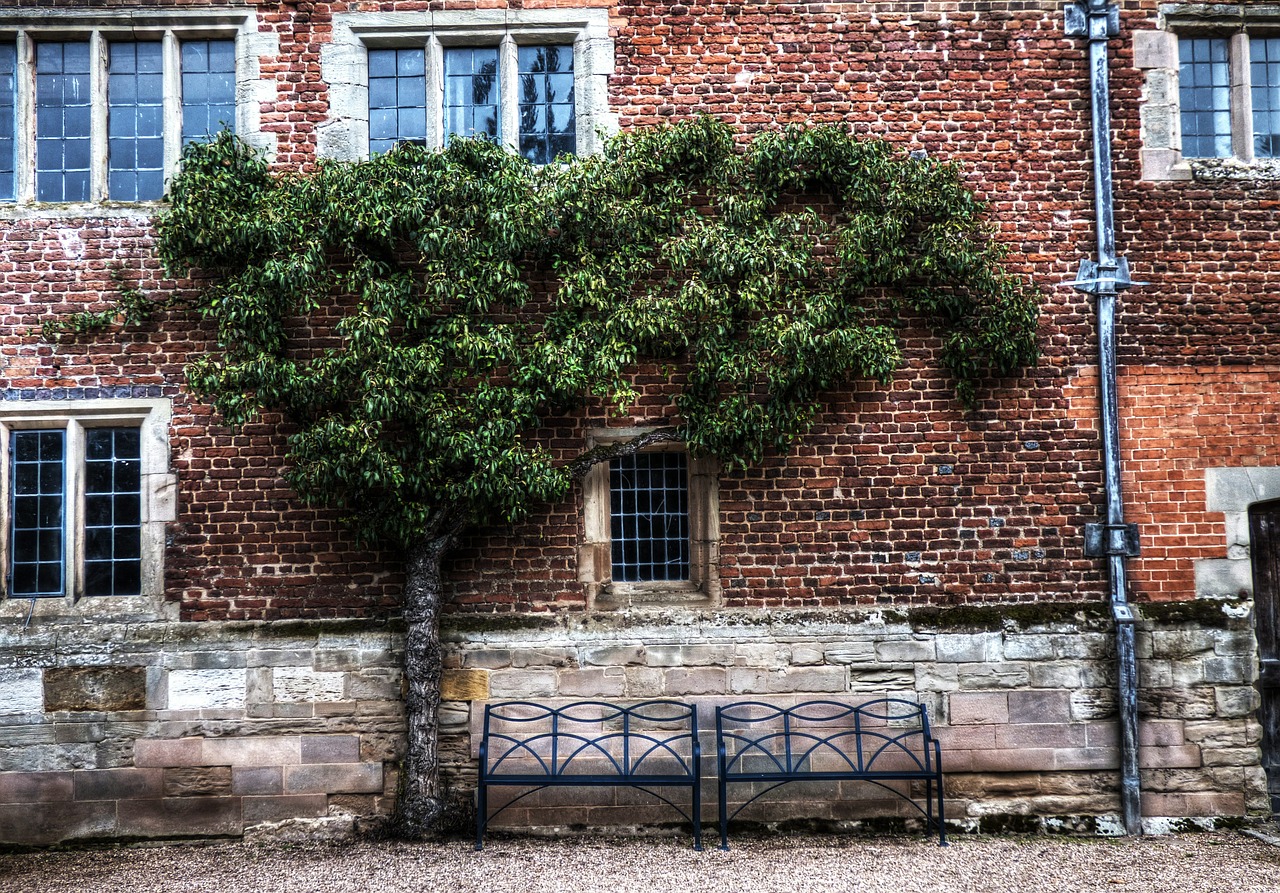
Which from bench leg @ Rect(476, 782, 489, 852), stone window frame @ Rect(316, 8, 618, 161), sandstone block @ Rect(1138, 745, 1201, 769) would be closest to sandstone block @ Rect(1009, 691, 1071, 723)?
sandstone block @ Rect(1138, 745, 1201, 769)

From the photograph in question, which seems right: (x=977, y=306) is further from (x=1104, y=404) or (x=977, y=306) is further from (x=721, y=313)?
(x=721, y=313)

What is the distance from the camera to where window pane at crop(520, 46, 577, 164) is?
264 inches

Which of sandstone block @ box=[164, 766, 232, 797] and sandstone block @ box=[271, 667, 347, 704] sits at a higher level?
sandstone block @ box=[271, 667, 347, 704]

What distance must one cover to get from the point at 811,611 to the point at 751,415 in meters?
1.54

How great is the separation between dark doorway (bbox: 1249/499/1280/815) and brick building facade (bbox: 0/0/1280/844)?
16 centimetres

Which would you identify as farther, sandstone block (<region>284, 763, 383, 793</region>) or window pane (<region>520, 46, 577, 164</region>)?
window pane (<region>520, 46, 577, 164</region>)

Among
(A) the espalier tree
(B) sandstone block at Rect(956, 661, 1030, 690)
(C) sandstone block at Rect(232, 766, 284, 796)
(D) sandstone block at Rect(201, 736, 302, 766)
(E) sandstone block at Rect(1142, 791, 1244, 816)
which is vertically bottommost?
(E) sandstone block at Rect(1142, 791, 1244, 816)

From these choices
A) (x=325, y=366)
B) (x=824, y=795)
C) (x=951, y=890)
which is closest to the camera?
(x=951, y=890)

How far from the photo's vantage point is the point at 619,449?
6.27 meters

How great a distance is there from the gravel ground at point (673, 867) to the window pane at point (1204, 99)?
5112mm

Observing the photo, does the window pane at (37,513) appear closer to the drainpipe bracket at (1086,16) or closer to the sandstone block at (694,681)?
the sandstone block at (694,681)

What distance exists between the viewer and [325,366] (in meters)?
5.83

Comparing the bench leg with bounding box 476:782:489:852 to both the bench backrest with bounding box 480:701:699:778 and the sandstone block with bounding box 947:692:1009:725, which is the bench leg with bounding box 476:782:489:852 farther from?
the sandstone block with bounding box 947:692:1009:725

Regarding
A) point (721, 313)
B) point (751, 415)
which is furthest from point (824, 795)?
point (721, 313)
